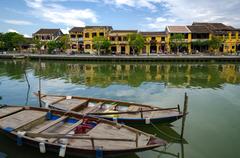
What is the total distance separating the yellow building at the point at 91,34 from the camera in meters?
62.6

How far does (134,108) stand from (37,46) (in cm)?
5884

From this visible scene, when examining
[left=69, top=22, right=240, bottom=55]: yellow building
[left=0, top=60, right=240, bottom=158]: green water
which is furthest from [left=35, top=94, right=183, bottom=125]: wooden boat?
[left=69, top=22, right=240, bottom=55]: yellow building

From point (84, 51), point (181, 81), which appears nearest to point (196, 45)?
point (84, 51)

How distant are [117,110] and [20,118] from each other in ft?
16.5

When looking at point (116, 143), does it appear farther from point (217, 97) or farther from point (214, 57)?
point (214, 57)

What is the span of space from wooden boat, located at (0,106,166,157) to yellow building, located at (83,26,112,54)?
2085 inches

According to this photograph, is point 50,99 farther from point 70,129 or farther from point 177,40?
point 177,40

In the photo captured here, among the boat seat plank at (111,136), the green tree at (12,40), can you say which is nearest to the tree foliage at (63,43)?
the green tree at (12,40)

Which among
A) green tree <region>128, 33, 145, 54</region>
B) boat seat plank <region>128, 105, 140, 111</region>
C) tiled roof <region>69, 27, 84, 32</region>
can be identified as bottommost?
boat seat plank <region>128, 105, 140, 111</region>

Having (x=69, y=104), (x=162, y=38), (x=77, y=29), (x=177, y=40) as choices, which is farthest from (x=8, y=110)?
(x=77, y=29)

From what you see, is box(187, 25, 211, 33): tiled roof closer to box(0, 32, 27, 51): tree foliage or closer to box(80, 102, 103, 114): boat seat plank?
box(0, 32, 27, 51): tree foliage

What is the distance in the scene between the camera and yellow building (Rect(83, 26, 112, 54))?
62594 mm

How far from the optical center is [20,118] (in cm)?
1067

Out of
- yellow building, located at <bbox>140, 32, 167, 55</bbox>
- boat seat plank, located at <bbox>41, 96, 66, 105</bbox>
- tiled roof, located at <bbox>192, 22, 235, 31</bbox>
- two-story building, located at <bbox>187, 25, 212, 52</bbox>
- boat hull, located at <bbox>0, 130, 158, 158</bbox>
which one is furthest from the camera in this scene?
tiled roof, located at <bbox>192, 22, 235, 31</bbox>
